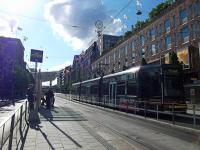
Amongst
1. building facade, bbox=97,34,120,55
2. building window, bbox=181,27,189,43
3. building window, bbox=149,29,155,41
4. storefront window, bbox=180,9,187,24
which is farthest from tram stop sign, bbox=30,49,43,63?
building facade, bbox=97,34,120,55

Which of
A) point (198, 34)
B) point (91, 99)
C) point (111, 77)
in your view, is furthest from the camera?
point (198, 34)

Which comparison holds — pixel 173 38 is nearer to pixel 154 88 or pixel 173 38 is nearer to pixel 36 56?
pixel 154 88

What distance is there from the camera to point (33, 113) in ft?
53.3

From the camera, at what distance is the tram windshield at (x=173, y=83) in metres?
19.2

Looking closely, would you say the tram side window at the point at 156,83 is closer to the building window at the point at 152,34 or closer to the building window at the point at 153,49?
the building window at the point at 153,49

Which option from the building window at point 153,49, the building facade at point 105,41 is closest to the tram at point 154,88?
the building window at point 153,49

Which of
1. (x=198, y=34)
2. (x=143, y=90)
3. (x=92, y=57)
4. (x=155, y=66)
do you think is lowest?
(x=143, y=90)

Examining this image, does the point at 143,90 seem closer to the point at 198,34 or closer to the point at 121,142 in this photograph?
the point at 121,142

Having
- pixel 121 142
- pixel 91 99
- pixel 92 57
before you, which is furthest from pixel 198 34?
pixel 92 57

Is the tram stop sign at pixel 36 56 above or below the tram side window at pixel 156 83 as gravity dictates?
above

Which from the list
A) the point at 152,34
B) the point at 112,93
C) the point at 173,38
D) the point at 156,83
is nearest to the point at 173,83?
the point at 156,83

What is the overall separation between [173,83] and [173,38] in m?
28.0

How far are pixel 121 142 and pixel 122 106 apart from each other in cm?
1378

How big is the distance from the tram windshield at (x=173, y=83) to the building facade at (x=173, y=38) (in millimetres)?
17994
